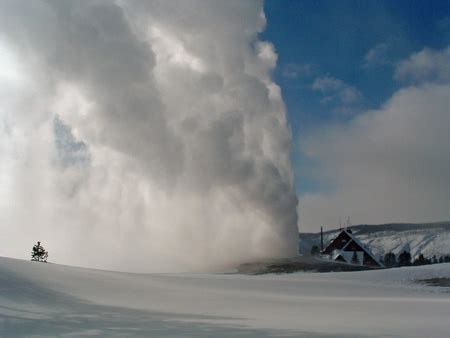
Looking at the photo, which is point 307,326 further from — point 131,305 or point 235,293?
point 235,293

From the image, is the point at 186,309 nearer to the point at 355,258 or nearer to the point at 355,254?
the point at 355,258

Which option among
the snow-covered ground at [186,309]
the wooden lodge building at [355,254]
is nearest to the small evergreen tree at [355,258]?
the wooden lodge building at [355,254]

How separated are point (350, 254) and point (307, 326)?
59.9 m

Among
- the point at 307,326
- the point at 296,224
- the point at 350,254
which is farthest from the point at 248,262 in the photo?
the point at 307,326

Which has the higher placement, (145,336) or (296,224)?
(296,224)

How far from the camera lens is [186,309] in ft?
54.3

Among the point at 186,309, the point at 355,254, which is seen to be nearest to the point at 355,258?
the point at 355,254

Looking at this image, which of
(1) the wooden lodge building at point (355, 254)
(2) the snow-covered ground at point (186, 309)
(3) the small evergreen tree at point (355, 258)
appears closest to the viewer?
(2) the snow-covered ground at point (186, 309)

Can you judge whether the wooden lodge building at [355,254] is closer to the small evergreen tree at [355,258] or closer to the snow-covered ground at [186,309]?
the small evergreen tree at [355,258]

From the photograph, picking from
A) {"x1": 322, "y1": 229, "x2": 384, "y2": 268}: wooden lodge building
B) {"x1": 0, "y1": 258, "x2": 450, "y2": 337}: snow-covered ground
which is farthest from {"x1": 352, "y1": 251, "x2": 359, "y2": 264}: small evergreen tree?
{"x1": 0, "y1": 258, "x2": 450, "y2": 337}: snow-covered ground

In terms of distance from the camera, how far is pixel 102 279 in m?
23.5

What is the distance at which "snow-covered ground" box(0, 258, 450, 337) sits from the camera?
11.6 meters

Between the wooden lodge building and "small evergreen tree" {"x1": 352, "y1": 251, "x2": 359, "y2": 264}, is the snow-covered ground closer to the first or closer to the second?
"small evergreen tree" {"x1": 352, "y1": 251, "x2": 359, "y2": 264}

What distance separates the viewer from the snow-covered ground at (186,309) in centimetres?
1162
